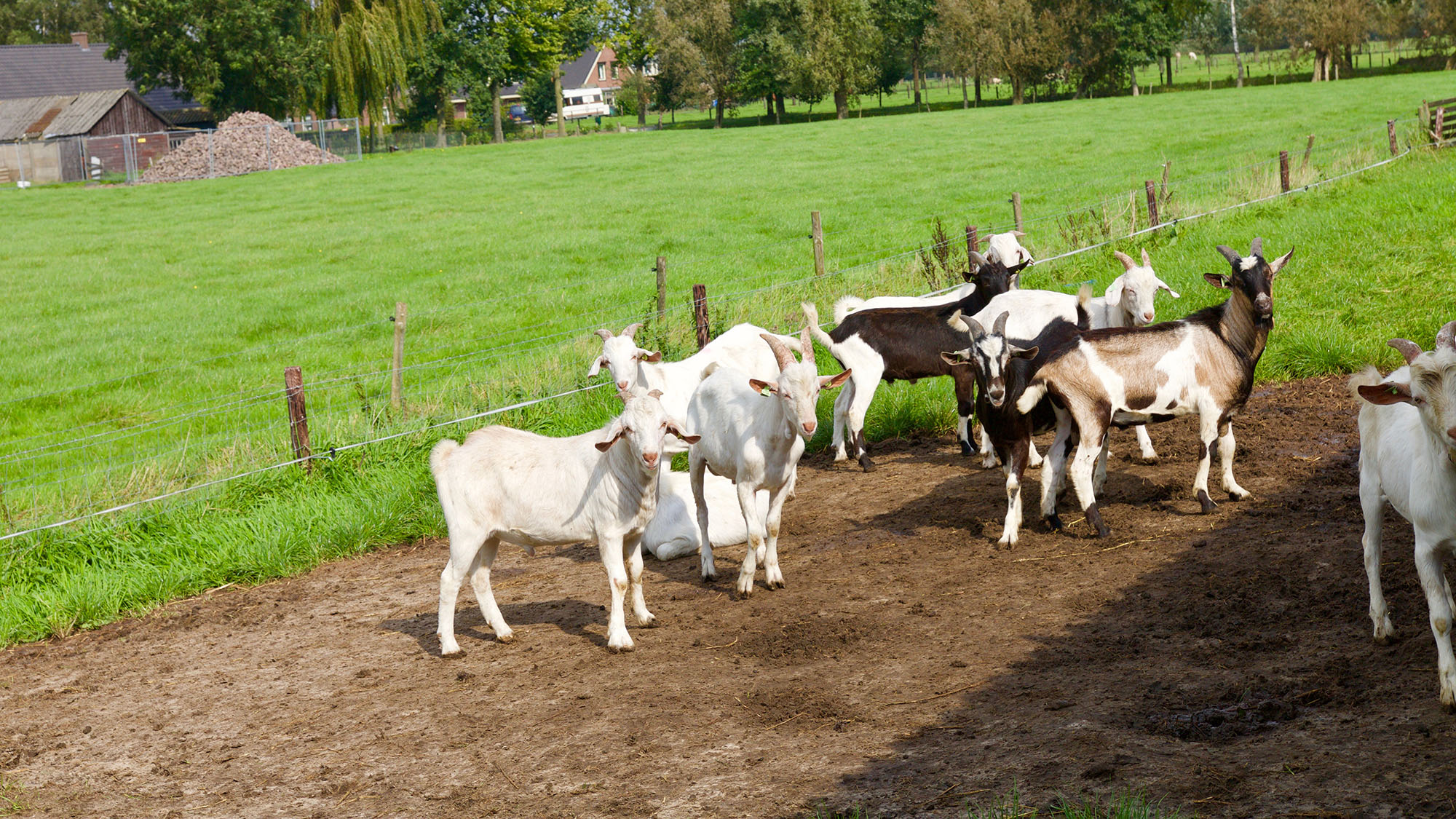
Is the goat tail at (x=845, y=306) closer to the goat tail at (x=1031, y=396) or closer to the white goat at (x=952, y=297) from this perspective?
the white goat at (x=952, y=297)

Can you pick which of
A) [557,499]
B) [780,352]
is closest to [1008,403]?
[780,352]

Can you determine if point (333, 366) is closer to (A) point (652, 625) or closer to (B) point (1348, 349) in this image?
(A) point (652, 625)

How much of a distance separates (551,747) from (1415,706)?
3863mm

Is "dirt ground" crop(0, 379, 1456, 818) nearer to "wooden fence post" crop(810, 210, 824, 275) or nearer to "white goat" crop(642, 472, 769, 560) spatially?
"white goat" crop(642, 472, 769, 560)

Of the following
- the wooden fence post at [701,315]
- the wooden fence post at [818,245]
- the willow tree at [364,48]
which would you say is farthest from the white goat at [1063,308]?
the willow tree at [364,48]

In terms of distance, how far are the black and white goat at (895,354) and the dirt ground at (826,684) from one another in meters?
1.64

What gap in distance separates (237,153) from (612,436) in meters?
52.6

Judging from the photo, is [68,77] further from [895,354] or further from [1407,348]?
[1407,348]

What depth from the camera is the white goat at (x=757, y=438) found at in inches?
303

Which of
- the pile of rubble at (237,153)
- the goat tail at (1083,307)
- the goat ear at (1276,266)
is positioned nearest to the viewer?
the goat ear at (1276,266)

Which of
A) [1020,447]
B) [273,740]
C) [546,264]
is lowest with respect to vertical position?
[273,740]

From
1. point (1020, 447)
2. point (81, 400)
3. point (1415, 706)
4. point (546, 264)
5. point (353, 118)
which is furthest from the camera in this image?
point (353, 118)

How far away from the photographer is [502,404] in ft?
40.2

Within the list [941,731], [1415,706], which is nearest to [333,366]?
[941,731]
